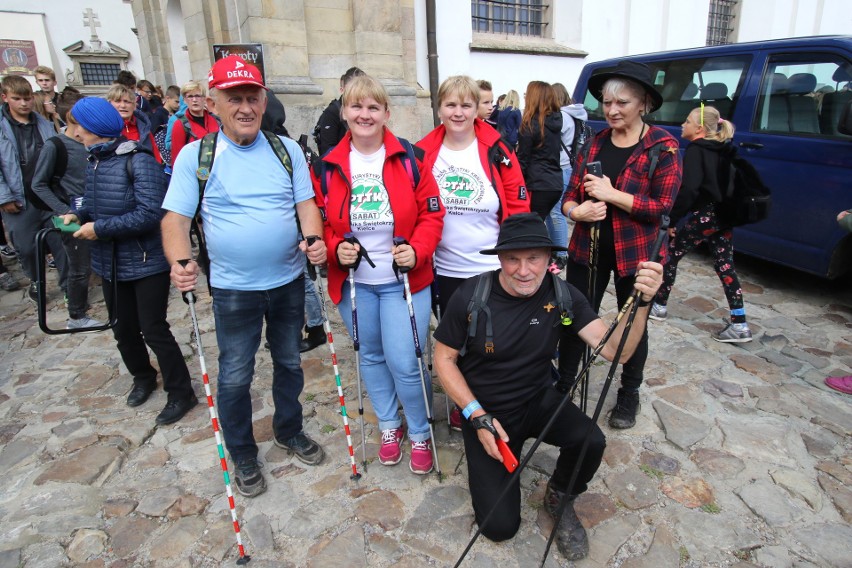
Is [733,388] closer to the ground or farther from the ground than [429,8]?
closer to the ground

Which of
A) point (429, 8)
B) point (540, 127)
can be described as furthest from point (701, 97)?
point (429, 8)

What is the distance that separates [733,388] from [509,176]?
225 centimetres

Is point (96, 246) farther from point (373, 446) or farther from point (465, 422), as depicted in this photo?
point (465, 422)

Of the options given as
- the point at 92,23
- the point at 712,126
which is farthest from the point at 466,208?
the point at 92,23

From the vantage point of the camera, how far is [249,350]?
2.75 m

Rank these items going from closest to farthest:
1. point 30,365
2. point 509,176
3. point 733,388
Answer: point 509,176
point 733,388
point 30,365

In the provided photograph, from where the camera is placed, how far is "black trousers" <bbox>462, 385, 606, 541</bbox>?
7.90 feet

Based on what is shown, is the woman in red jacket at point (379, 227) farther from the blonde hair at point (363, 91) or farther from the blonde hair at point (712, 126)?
the blonde hair at point (712, 126)

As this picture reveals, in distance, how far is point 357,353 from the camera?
2.85 meters

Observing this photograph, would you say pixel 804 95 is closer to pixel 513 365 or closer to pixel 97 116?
pixel 513 365

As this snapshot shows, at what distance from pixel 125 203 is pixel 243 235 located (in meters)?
1.13

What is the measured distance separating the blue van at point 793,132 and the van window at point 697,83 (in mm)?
→ 11

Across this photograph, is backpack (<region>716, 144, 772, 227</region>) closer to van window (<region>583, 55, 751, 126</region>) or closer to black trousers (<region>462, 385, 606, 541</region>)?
van window (<region>583, 55, 751, 126</region>)

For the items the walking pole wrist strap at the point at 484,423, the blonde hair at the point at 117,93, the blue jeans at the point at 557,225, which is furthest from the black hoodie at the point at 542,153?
the blonde hair at the point at 117,93
